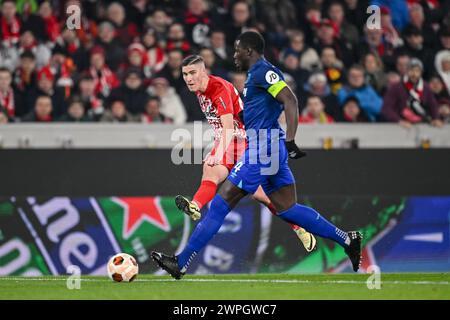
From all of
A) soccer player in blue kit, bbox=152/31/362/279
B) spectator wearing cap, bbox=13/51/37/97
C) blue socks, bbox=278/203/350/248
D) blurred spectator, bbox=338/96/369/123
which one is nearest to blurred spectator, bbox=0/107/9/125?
spectator wearing cap, bbox=13/51/37/97

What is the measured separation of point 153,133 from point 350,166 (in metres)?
2.46

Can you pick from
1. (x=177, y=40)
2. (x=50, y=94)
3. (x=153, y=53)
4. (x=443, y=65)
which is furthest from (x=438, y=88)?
(x=50, y=94)

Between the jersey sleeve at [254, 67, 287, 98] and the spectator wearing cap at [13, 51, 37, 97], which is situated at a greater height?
the jersey sleeve at [254, 67, 287, 98]

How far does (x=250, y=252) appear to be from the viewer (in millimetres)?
12445

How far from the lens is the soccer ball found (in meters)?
9.72

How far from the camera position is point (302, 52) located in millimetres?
15242

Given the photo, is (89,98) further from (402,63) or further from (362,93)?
(402,63)

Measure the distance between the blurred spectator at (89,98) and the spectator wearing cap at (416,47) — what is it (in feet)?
14.8

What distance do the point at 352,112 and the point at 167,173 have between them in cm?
294

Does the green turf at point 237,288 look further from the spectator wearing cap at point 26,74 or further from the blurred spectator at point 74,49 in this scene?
the blurred spectator at point 74,49

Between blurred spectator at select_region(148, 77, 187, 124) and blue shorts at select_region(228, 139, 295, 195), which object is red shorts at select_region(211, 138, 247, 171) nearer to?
blue shorts at select_region(228, 139, 295, 195)

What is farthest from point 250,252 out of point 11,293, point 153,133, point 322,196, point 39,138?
point 11,293

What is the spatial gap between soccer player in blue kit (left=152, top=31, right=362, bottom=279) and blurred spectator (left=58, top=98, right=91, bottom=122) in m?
4.52

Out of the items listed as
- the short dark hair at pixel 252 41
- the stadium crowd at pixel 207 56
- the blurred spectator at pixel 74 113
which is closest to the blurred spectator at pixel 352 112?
the stadium crowd at pixel 207 56
